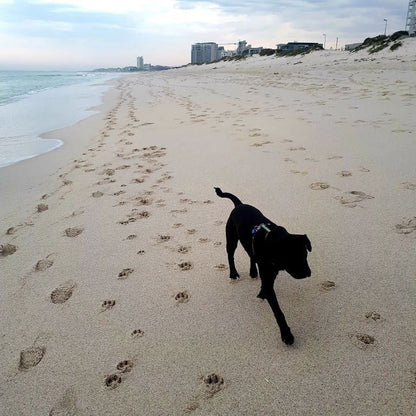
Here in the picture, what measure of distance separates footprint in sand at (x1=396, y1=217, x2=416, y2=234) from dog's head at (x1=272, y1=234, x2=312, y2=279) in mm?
1632

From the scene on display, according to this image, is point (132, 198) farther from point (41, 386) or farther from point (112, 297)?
point (41, 386)

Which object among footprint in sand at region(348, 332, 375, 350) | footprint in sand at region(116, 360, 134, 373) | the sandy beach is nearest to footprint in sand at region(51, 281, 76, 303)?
the sandy beach

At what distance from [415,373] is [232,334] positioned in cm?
94

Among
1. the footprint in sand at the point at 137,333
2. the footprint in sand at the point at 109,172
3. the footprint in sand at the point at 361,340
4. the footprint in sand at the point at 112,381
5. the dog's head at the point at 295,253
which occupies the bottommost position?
the footprint in sand at the point at 112,381

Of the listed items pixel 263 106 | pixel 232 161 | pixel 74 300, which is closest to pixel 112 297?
pixel 74 300

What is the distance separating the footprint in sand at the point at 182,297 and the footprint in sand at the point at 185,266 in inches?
10.8

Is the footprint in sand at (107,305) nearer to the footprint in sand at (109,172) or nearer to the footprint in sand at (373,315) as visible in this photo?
the footprint in sand at (373,315)

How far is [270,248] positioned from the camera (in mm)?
1587

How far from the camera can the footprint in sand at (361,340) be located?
1.70 m

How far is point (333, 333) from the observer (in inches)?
70.9

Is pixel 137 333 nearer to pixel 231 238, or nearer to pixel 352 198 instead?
pixel 231 238

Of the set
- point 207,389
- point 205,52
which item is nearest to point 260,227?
point 207,389

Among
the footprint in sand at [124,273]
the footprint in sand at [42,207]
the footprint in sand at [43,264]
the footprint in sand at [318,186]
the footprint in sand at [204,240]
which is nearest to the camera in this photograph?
the footprint in sand at [124,273]

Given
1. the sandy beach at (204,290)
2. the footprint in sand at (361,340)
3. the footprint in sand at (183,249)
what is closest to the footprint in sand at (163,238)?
the sandy beach at (204,290)
